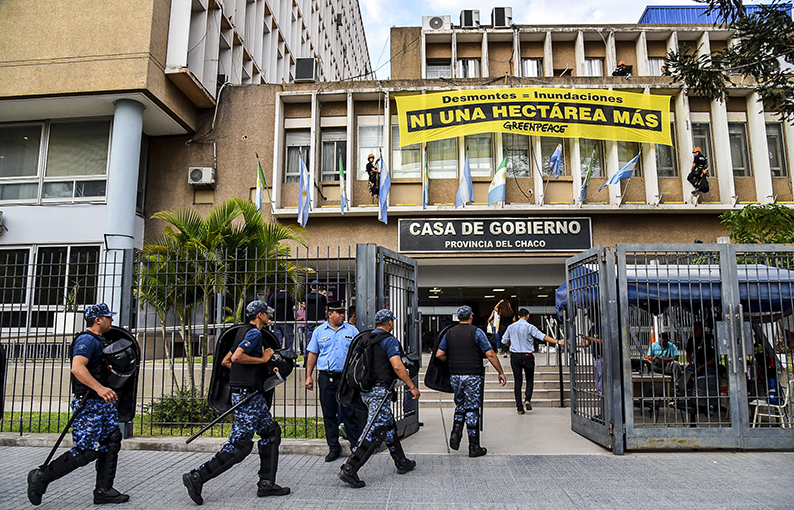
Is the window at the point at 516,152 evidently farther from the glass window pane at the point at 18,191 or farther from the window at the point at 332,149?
the glass window pane at the point at 18,191

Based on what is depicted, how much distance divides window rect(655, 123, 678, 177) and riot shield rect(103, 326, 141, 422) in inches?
631

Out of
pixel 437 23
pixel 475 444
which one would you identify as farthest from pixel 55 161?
pixel 475 444

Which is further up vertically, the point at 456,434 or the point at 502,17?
the point at 502,17

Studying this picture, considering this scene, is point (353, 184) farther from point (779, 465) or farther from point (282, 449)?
point (779, 465)

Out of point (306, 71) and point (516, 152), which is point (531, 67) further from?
point (306, 71)

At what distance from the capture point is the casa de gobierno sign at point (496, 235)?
16.2 metres

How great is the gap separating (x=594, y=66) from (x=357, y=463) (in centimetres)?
1938

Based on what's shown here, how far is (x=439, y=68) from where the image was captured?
2194 centimetres

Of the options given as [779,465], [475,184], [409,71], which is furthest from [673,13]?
[779,465]

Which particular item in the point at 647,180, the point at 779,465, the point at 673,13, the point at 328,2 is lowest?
the point at 779,465

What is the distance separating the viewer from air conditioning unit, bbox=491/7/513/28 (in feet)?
69.1

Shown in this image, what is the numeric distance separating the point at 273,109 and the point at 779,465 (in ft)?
49.9

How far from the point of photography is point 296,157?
57.1 feet

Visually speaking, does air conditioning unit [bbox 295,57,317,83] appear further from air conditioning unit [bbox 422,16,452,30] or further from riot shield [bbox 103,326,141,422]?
riot shield [bbox 103,326,141,422]
